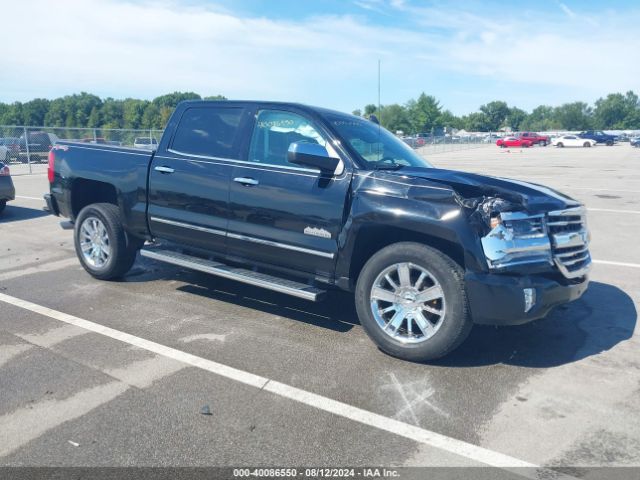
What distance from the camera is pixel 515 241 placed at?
3.94 metres

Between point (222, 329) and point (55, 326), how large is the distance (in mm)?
1459

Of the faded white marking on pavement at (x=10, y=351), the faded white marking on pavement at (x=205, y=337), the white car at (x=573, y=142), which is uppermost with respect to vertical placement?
the white car at (x=573, y=142)

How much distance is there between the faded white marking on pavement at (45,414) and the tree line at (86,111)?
398ft

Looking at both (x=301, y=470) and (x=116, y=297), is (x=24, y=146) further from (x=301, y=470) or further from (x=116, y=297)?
(x=301, y=470)

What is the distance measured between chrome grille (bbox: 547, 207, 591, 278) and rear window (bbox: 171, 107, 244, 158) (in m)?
2.82

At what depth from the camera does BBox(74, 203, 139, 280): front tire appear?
6.07 meters

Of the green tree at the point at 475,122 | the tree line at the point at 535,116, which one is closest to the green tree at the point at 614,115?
the tree line at the point at 535,116

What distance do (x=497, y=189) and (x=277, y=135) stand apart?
202 cm

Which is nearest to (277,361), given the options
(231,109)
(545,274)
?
(545,274)

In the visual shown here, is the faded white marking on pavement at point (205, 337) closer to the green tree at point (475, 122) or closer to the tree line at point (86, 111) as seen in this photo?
the tree line at point (86, 111)

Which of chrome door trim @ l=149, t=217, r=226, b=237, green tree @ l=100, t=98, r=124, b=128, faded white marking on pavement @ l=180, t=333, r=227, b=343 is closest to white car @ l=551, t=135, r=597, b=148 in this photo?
chrome door trim @ l=149, t=217, r=226, b=237

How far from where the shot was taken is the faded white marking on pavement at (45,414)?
3.14 meters

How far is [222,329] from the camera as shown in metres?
4.86

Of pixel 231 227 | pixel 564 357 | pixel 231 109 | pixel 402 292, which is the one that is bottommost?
pixel 564 357
